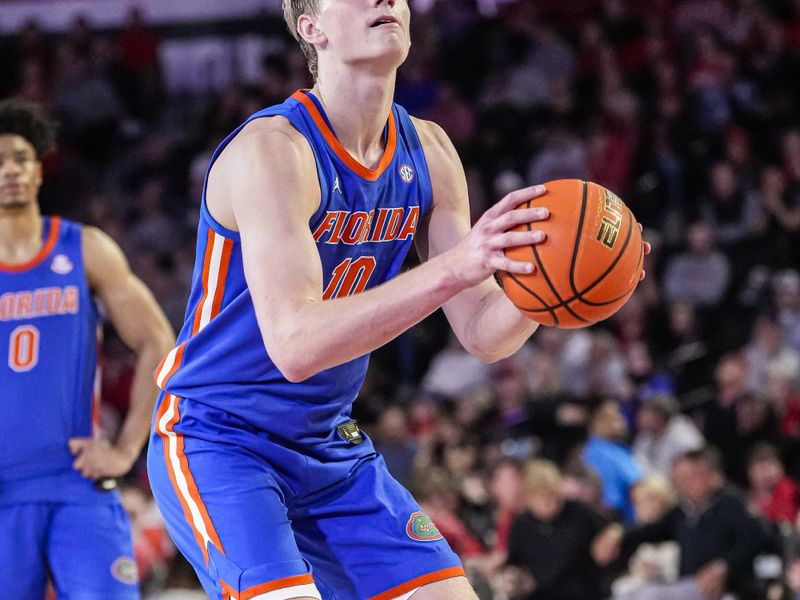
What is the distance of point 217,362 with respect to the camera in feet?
12.0

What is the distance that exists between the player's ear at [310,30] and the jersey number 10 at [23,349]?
1923 mm

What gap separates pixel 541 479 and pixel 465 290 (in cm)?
432

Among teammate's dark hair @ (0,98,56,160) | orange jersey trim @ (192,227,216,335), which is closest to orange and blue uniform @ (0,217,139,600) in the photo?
teammate's dark hair @ (0,98,56,160)

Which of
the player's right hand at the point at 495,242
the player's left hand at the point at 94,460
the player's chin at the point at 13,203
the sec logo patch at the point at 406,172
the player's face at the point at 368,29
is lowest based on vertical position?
the player's left hand at the point at 94,460

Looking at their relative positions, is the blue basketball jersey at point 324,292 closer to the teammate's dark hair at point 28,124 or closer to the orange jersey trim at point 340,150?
the orange jersey trim at point 340,150

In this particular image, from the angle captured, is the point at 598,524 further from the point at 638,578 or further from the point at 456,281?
the point at 456,281

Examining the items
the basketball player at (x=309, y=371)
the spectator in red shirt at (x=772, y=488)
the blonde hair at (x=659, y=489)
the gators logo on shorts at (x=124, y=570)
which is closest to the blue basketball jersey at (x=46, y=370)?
the gators logo on shorts at (x=124, y=570)

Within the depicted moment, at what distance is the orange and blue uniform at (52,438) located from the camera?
4793 mm

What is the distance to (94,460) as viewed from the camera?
497cm

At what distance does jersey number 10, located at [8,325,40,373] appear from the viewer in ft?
16.4

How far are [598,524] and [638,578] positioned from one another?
48cm

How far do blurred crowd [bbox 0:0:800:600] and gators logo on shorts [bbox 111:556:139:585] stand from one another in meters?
3.14

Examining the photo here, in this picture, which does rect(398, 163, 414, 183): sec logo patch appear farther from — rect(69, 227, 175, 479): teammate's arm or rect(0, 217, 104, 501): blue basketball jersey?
rect(0, 217, 104, 501): blue basketball jersey

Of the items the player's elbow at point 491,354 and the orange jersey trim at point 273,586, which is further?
the player's elbow at point 491,354
